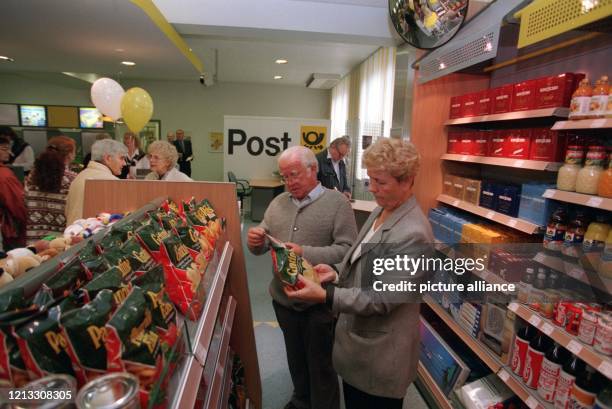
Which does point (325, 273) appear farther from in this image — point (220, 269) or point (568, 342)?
point (568, 342)

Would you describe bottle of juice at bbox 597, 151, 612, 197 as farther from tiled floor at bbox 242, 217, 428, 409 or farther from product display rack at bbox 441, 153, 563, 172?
tiled floor at bbox 242, 217, 428, 409

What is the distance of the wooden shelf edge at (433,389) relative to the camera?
2.49m

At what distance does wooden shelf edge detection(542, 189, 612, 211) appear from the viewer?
5.51ft

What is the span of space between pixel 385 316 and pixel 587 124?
4.56 feet

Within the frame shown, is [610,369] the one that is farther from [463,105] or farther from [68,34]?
[68,34]

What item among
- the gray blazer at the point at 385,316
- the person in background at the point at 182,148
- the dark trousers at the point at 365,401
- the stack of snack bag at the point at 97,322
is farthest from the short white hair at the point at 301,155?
the person in background at the point at 182,148

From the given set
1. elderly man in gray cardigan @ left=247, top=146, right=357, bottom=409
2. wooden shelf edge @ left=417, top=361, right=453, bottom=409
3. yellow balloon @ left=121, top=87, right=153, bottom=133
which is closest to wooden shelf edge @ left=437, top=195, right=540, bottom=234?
elderly man in gray cardigan @ left=247, top=146, right=357, bottom=409

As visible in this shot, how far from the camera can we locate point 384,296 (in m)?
1.46

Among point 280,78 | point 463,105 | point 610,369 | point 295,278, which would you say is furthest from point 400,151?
point 280,78

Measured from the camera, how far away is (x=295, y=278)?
1.55 meters

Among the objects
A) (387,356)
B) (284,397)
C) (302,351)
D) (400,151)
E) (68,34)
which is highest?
(68,34)

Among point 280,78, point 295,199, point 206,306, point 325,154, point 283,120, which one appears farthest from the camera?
point 280,78

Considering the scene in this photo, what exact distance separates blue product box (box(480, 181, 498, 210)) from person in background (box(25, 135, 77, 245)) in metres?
3.41

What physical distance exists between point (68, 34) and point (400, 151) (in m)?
4.65
